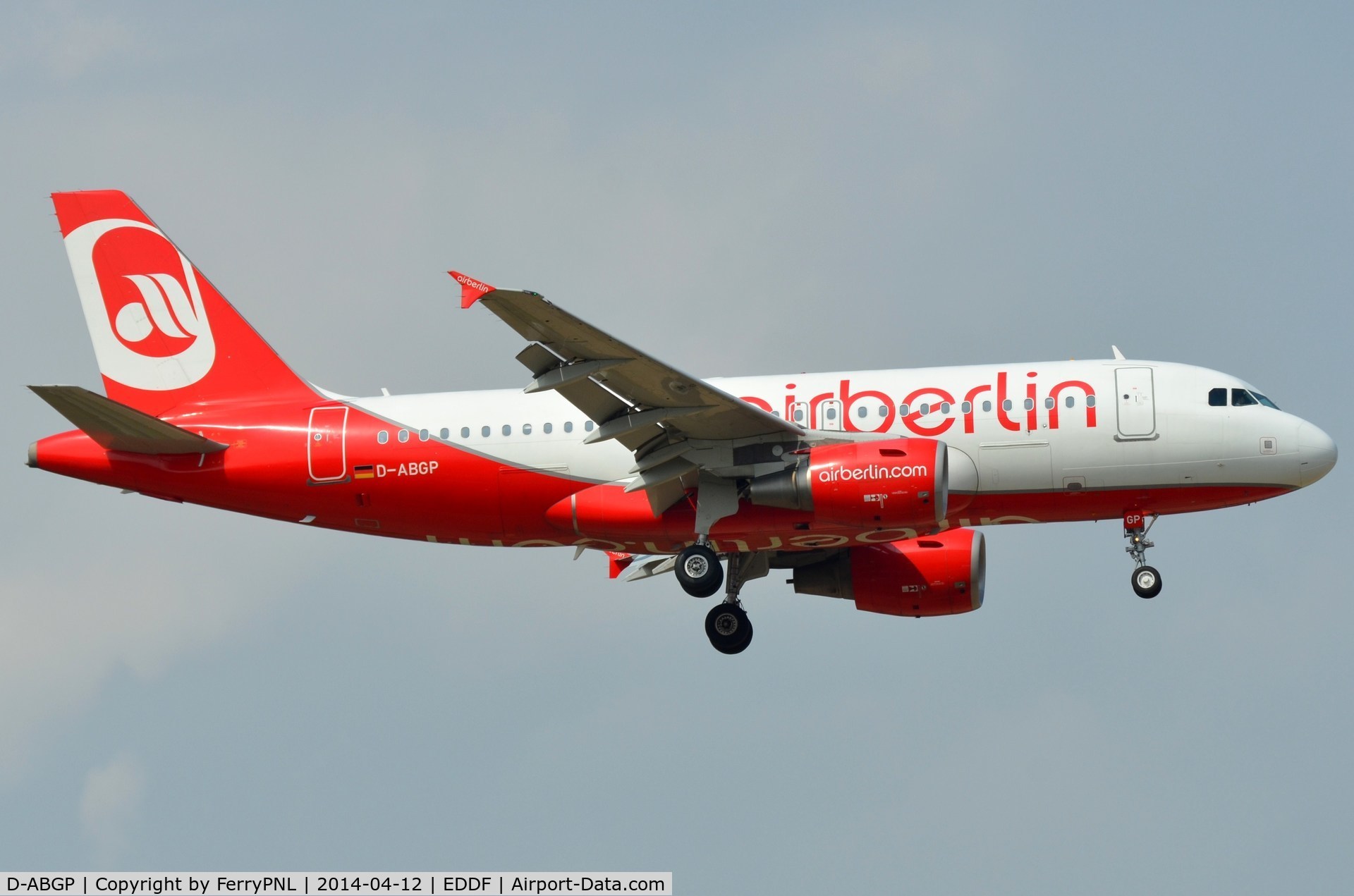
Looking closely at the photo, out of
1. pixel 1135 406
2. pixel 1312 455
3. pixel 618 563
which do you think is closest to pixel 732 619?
pixel 618 563

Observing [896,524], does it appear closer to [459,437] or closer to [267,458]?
[459,437]

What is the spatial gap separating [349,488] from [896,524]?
11.1m

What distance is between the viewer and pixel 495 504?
35.4 m

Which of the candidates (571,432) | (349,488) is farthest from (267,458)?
(571,432)

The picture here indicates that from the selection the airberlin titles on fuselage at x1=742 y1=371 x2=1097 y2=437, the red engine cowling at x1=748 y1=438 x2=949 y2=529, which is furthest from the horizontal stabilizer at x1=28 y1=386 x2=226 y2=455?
the red engine cowling at x1=748 y1=438 x2=949 y2=529

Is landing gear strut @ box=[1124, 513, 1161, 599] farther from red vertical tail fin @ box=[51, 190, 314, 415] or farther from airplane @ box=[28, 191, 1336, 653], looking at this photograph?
red vertical tail fin @ box=[51, 190, 314, 415]

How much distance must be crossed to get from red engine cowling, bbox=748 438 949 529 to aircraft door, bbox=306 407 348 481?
904cm

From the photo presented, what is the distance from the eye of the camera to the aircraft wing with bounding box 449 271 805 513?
29.8 metres

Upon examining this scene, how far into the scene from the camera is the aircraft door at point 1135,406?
33.8m

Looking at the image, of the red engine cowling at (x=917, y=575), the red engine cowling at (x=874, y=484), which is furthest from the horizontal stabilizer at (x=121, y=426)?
the red engine cowling at (x=917, y=575)

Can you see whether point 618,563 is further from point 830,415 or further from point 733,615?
point 830,415

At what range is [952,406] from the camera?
112 feet

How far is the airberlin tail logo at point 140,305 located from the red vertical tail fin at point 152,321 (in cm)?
2

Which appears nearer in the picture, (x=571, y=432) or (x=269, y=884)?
(x=269, y=884)
